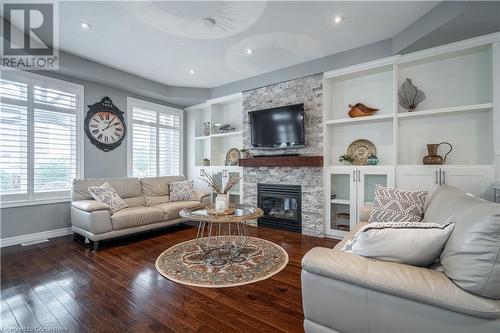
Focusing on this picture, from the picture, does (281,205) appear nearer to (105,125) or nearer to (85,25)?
(105,125)

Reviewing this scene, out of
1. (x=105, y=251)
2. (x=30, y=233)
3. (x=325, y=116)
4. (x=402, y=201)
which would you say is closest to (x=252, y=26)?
(x=325, y=116)

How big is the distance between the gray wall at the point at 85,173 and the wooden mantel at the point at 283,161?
2.53 metres

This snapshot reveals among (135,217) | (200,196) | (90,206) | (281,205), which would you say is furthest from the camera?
(200,196)

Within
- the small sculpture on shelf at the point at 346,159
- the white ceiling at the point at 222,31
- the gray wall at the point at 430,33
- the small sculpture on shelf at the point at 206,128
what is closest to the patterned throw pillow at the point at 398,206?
the small sculpture on shelf at the point at 346,159

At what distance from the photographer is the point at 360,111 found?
3596 mm

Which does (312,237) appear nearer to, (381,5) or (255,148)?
(255,148)

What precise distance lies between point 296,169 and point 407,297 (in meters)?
3.09

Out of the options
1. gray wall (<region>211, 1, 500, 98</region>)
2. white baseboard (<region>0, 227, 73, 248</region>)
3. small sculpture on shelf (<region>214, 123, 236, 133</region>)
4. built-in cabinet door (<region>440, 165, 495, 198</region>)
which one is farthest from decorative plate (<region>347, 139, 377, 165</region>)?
white baseboard (<region>0, 227, 73, 248</region>)

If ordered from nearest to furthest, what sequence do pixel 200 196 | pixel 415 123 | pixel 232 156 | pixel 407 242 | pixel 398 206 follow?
pixel 407 242
pixel 398 206
pixel 415 123
pixel 200 196
pixel 232 156

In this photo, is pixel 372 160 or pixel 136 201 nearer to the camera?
pixel 372 160

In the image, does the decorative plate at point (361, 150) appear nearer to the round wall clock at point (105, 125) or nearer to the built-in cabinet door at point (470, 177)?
the built-in cabinet door at point (470, 177)

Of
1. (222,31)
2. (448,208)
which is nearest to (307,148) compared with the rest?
(222,31)

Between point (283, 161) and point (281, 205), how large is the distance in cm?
88

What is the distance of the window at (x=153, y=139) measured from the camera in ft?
16.1
